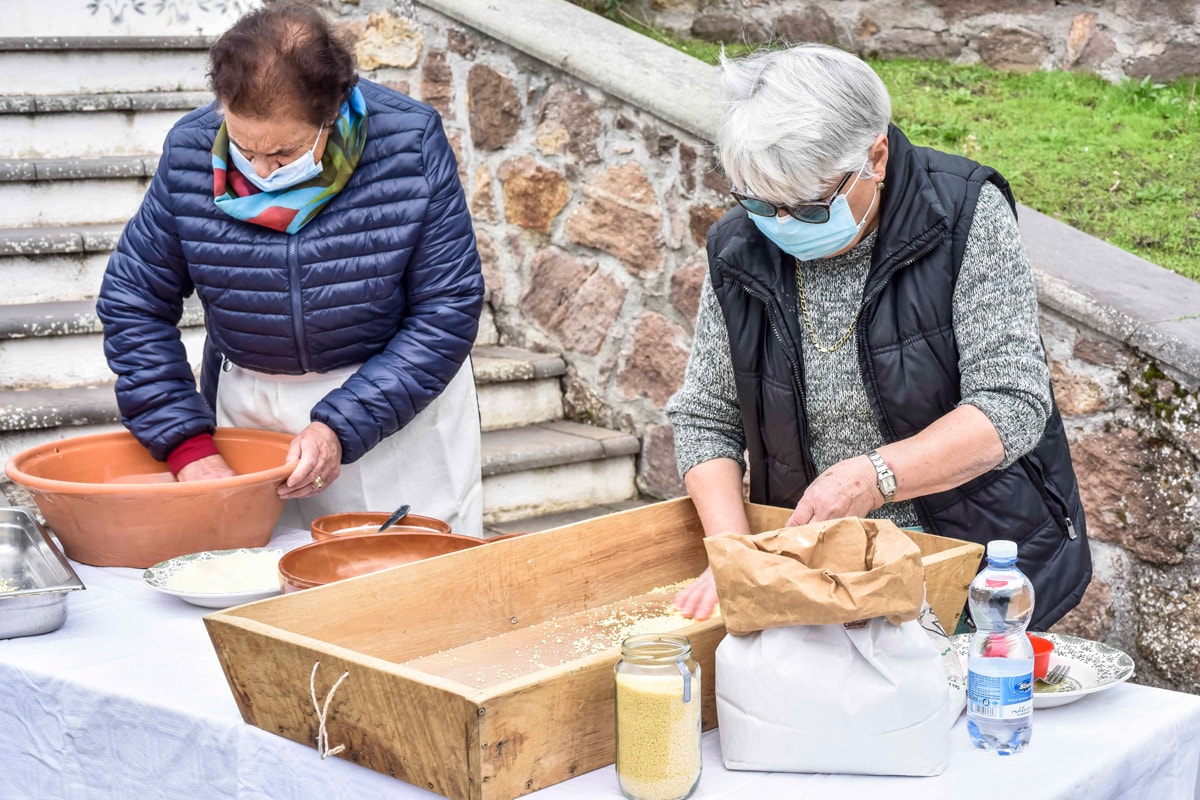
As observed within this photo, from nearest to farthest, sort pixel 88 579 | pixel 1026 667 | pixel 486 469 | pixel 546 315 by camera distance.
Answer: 1. pixel 1026 667
2. pixel 88 579
3. pixel 486 469
4. pixel 546 315

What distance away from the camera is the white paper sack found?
151 cm

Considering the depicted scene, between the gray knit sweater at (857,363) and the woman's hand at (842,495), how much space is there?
213 mm

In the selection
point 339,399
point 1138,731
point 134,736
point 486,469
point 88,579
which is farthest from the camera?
point 486,469

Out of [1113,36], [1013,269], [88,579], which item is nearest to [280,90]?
[88,579]

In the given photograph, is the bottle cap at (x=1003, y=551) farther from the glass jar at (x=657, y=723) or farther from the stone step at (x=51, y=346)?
the stone step at (x=51, y=346)

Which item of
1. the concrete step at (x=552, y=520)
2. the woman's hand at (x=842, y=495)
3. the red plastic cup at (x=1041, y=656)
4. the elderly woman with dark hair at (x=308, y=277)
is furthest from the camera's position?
the concrete step at (x=552, y=520)

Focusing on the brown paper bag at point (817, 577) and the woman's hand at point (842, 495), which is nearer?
the brown paper bag at point (817, 577)

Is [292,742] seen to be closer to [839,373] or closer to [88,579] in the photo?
[88,579]

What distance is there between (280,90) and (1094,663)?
1676mm

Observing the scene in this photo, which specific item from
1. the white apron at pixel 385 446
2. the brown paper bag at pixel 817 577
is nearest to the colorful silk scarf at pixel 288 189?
the white apron at pixel 385 446

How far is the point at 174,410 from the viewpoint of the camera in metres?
2.63

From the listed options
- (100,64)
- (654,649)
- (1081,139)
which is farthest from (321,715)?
(100,64)

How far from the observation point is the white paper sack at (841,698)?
1511 millimetres

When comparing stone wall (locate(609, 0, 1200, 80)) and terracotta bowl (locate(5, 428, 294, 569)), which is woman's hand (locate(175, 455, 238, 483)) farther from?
stone wall (locate(609, 0, 1200, 80))
